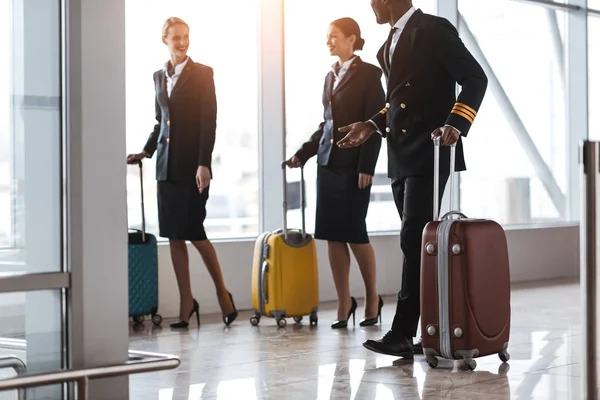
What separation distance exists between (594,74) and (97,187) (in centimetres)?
799

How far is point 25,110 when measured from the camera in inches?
113

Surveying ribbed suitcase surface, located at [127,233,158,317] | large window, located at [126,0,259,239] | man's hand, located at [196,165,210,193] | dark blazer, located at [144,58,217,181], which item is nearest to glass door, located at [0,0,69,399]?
man's hand, located at [196,165,210,193]

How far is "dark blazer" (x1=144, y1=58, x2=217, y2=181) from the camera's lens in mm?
5652

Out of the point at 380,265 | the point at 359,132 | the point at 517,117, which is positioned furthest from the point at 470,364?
the point at 517,117

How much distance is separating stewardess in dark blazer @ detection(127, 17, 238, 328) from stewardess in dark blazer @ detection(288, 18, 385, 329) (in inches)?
24.5

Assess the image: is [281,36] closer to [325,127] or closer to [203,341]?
[325,127]

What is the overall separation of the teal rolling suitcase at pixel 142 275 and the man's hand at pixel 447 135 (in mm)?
2325

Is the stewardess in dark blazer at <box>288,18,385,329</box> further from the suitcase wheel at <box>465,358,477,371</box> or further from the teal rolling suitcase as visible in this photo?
the suitcase wheel at <box>465,358,477,371</box>

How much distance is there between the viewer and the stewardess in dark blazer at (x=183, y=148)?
5.65 meters

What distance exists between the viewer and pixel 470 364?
398 centimetres

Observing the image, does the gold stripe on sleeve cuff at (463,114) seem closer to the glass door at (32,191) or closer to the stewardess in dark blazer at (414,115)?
the stewardess in dark blazer at (414,115)

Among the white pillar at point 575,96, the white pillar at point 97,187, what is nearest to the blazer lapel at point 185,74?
the white pillar at point 97,187

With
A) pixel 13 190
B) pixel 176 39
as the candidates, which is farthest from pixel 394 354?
pixel 176 39

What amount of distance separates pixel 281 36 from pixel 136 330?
242 cm
